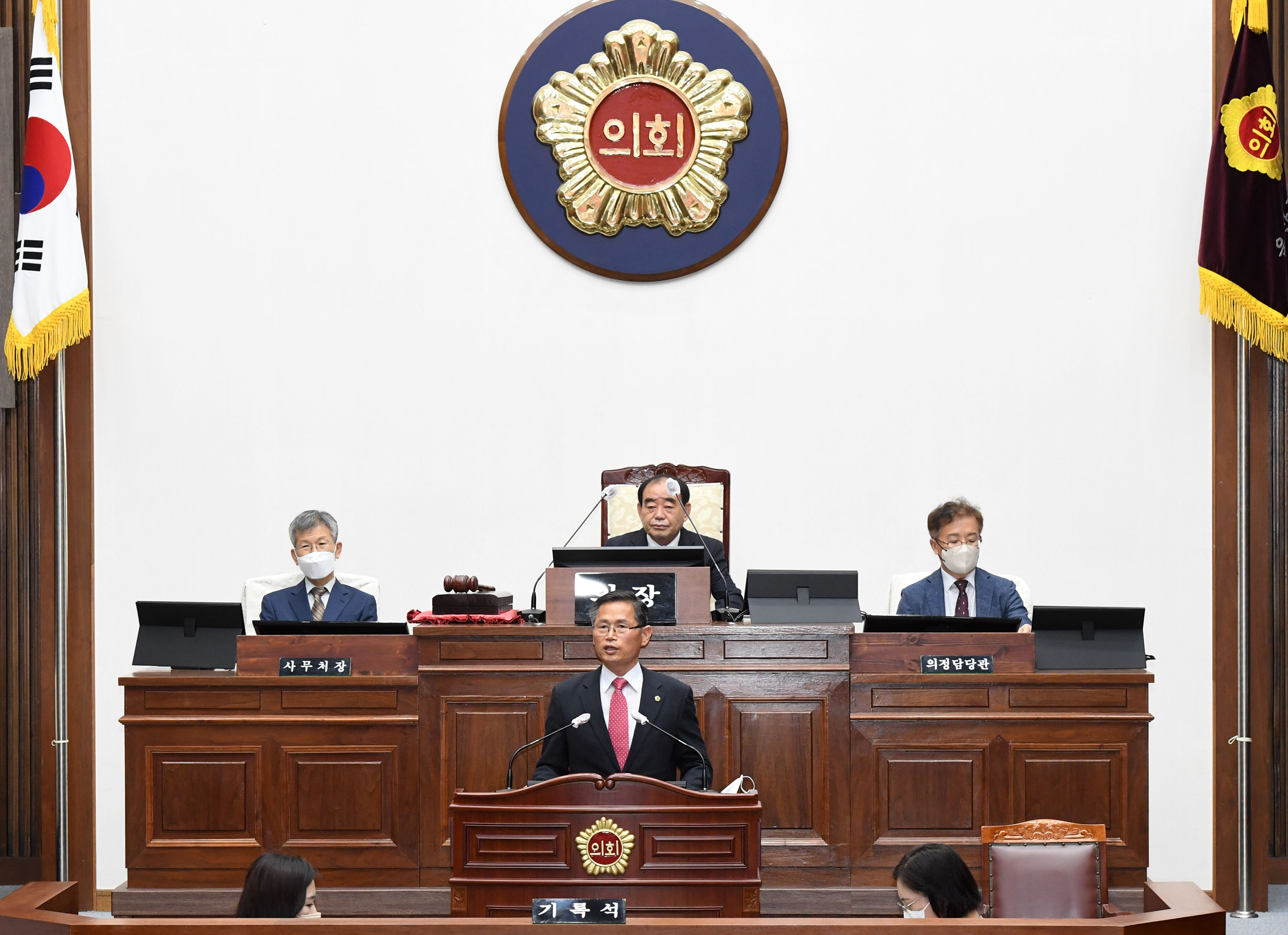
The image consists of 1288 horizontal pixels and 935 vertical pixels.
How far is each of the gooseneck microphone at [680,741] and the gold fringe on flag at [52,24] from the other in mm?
3815

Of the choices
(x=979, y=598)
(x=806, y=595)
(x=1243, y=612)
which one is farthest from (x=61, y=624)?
(x=1243, y=612)

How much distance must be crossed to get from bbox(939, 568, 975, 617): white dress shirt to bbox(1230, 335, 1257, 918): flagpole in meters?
1.49

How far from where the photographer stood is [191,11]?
18.8 feet

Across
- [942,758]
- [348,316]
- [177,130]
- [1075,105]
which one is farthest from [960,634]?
[177,130]

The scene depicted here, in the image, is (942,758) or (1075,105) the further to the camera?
(1075,105)

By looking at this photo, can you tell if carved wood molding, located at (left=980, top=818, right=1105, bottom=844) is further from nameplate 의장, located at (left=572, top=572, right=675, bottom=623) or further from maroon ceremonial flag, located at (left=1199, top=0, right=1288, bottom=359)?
maroon ceremonial flag, located at (left=1199, top=0, right=1288, bottom=359)

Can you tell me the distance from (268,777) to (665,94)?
10.9 feet

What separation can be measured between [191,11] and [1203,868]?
5.71 metres

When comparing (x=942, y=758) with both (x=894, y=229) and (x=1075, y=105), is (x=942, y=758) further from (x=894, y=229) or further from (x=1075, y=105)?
(x=1075, y=105)

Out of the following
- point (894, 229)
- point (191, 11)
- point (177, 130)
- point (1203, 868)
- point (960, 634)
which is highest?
point (191, 11)

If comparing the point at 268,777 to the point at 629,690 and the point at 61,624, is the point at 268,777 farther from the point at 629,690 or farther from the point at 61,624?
the point at 61,624

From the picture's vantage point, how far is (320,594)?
4.91 m

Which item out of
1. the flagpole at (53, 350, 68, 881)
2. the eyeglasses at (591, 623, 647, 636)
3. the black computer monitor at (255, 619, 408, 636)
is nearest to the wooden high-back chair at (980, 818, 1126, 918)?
Result: the eyeglasses at (591, 623, 647, 636)

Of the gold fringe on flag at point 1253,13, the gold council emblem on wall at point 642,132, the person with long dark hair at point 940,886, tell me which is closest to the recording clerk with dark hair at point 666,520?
the gold council emblem on wall at point 642,132
